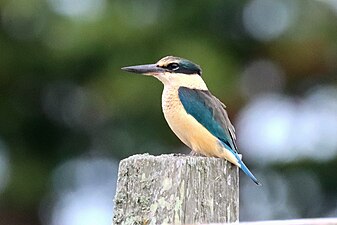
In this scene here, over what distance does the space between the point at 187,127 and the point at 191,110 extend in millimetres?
59

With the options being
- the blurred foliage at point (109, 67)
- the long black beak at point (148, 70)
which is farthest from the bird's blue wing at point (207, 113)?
the blurred foliage at point (109, 67)

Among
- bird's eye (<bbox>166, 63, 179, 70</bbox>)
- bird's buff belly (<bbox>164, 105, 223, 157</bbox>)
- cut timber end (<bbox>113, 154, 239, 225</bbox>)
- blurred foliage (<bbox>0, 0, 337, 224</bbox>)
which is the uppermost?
blurred foliage (<bbox>0, 0, 337, 224</bbox>)

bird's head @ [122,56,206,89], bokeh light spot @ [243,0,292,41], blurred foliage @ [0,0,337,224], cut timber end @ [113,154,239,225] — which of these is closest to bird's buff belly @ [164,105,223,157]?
bird's head @ [122,56,206,89]

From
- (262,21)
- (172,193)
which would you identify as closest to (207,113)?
(172,193)

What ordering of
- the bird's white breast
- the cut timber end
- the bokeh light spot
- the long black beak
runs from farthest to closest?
the bokeh light spot < the long black beak < the bird's white breast < the cut timber end

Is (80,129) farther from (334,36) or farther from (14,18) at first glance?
(334,36)

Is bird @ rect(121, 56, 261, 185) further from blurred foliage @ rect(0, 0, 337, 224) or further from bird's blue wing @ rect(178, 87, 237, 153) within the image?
blurred foliage @ rect(0, 0, 337, 224)

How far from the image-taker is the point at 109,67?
6496 millimetres

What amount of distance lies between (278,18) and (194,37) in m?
0.70

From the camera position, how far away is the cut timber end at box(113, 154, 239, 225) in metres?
2.96

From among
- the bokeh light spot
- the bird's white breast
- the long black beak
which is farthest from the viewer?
the bokeh light spot

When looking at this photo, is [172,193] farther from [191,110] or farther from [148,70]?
[148,70]

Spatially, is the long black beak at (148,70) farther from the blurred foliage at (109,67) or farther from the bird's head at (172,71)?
the blurred foliage at (109,67)

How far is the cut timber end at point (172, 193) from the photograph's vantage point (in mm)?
2955
